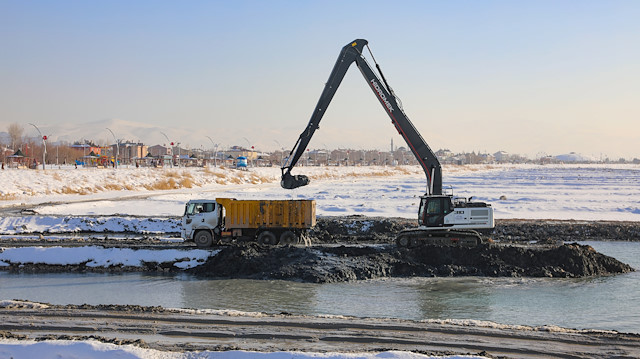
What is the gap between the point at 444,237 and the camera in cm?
2659

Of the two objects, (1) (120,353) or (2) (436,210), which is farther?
(2) (436,210)

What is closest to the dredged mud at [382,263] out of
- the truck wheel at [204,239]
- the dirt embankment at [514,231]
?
the truck wheel at [204,239]

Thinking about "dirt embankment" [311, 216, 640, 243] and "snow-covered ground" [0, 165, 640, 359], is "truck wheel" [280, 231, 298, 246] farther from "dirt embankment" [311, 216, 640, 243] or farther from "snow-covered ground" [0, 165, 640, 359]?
"dirt embankment" [311, 216, 640, 243]

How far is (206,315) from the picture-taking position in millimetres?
16859

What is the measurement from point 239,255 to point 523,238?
17.0 meters

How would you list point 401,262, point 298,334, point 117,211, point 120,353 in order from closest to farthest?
point 120,353 < point 298,334 < point 401,262 < point 117,211

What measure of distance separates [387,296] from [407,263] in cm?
419

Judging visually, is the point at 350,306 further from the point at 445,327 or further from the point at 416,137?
the point at 416,137

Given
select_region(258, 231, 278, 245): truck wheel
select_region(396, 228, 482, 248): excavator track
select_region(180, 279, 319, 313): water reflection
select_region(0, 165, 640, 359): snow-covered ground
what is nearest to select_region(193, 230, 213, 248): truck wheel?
select_region(0, 165, 640, 359): snow-covered ground

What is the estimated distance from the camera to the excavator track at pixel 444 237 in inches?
1041

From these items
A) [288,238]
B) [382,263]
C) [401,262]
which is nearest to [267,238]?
[288,238]

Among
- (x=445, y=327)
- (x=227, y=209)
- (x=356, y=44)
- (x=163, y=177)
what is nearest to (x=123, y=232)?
(x=227, y=209)

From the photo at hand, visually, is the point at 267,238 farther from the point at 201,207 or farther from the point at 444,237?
the point at 444,237

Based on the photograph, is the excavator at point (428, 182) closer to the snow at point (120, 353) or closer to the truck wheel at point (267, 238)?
the truck wheel at point (267, 238)
